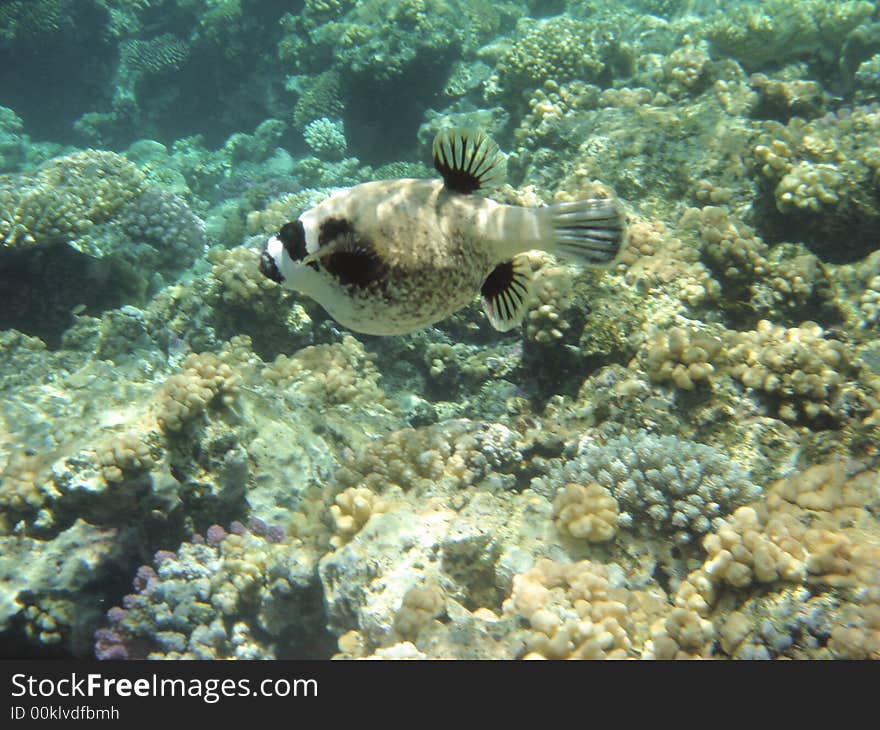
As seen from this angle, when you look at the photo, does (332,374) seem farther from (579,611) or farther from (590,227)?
(590,227)

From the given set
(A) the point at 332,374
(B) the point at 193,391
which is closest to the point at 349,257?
(B) the point at 193,391

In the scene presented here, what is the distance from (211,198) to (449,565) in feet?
46.7

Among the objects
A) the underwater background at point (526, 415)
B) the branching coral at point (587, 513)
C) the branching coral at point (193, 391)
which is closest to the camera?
the underwater background at point (526, 415)

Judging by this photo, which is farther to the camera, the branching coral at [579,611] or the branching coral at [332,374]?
the branching coral at [332,374]

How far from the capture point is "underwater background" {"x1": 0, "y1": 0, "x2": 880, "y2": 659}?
3.33 meters

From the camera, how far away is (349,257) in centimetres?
190

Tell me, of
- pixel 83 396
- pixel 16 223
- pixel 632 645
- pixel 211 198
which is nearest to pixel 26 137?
pixel 211 198

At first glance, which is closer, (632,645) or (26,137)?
(632,645)

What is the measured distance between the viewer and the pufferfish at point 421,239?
6.23 feet

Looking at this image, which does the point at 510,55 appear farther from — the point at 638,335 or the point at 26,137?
the point at 26,137

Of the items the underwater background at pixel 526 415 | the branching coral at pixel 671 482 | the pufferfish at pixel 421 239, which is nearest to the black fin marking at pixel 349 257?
the pufferfish at pixel 421 239

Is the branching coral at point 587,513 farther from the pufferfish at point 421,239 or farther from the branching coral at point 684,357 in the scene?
the pufferfish at point 421,239

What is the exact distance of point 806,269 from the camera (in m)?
5.18

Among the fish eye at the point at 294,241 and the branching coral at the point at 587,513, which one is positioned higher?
the fish eye at the point at 294,241
